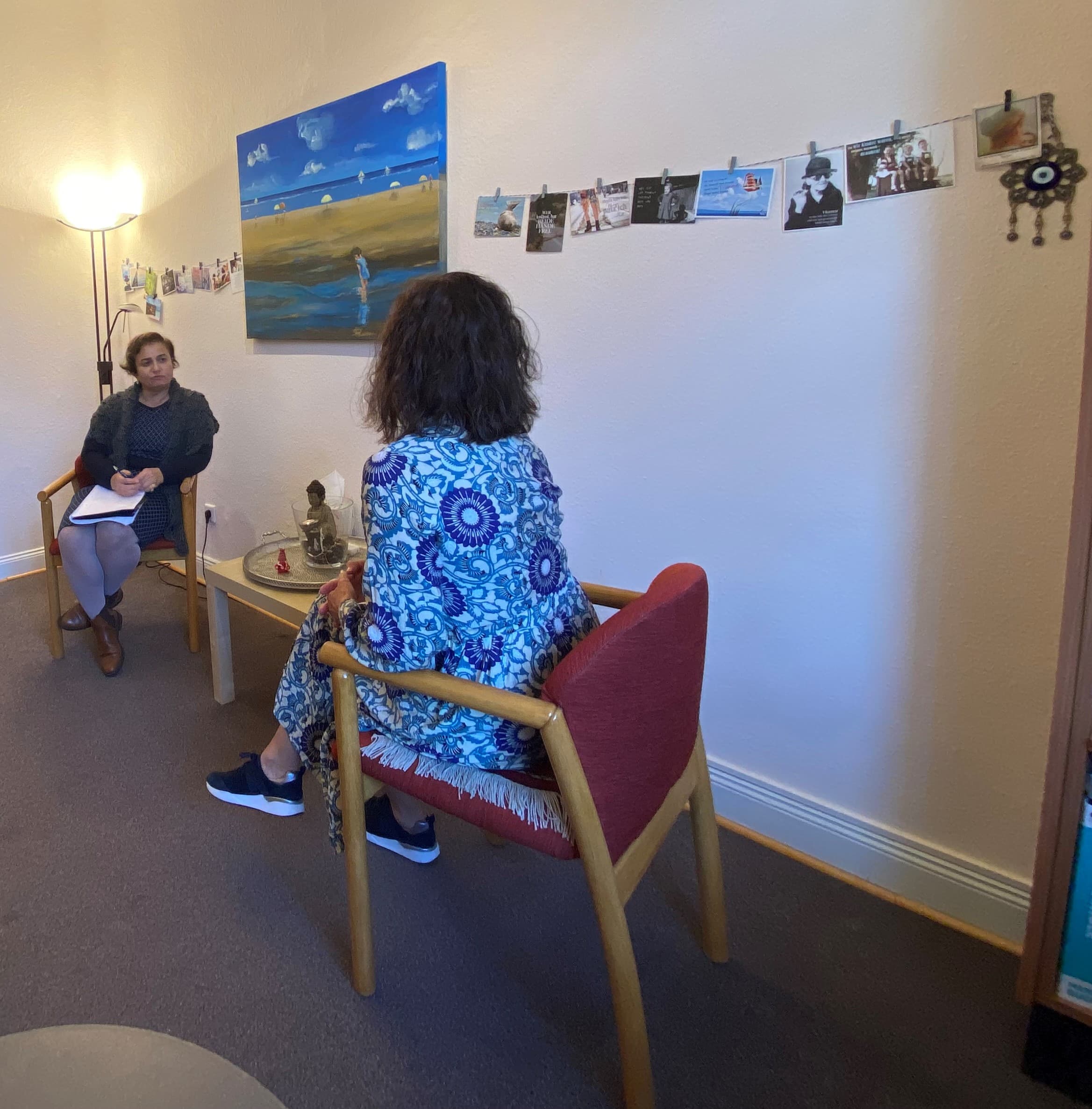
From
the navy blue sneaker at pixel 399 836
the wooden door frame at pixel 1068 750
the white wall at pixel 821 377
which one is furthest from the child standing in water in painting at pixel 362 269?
the wooden door frame at pixel 1068 750

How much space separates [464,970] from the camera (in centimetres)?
140

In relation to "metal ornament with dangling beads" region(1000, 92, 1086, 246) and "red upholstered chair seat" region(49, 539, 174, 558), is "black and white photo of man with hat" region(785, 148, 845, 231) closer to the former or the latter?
"metal ornament with dangling beads" region(1000, 92, 1086, 246)

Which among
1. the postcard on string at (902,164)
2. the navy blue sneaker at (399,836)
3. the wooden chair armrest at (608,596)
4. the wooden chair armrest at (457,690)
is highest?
the postcard on string at (902,164)

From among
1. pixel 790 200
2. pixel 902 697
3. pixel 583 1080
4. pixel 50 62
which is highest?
pixel 50 62

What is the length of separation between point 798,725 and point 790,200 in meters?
1.06

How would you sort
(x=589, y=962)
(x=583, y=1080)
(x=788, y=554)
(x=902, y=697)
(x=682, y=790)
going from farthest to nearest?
(x=788, y=554), (x=902, y=697), (x=589, y=962), (x=682, y=790), (x=583, y=1080)

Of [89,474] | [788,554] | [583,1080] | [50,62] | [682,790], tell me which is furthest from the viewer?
[50,62]

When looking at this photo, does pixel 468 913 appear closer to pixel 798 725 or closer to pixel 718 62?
pixel 798 725

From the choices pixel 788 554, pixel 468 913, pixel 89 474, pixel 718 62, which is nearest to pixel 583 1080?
pixel 468 913

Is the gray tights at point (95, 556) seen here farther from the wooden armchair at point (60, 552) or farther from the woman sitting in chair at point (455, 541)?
the woman sitting in chair at point (455, 541)

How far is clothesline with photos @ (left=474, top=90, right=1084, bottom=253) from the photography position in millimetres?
1229

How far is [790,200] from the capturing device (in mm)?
1495

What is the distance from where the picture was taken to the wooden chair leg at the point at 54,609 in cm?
257

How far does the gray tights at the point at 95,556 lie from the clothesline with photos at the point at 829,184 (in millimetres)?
1578
